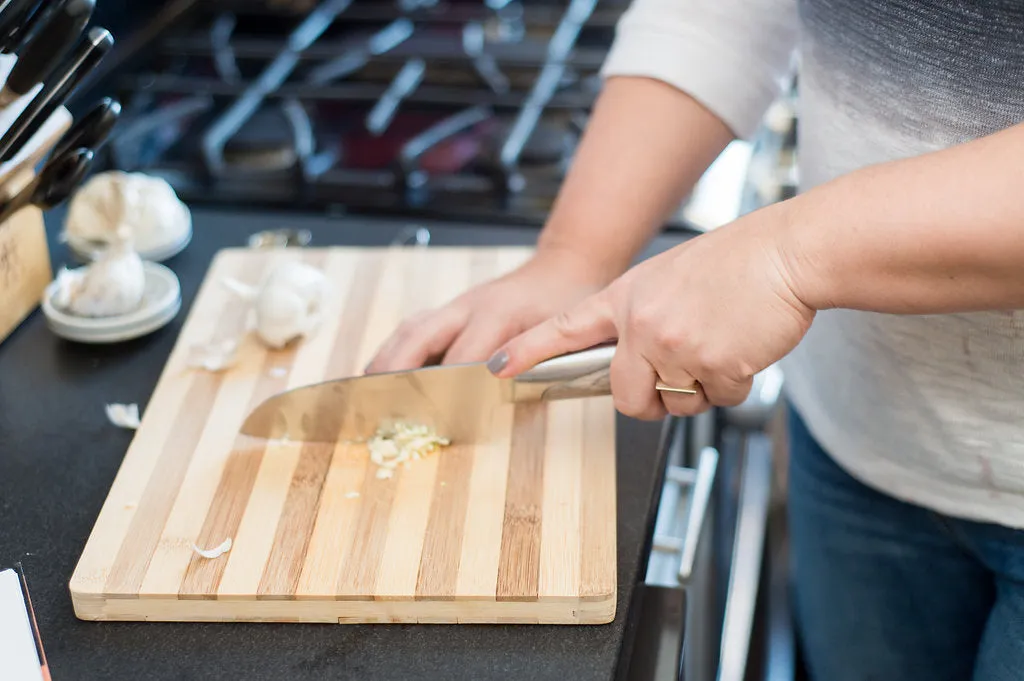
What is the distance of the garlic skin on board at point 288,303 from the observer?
2.93 ft

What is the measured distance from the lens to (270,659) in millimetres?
666

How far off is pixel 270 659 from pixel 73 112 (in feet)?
2.60

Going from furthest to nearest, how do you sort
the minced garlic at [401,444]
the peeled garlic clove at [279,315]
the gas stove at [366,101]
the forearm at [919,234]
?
the gas stove at [366,101] → the peeled garlic clove at [279,315] → the minced garlic at [401,444] → the forearm at [919,234]

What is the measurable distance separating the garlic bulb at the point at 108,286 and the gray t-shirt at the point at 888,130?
0.44 m

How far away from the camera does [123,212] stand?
103 centimetres

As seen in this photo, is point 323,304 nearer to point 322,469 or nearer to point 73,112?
point 322,469

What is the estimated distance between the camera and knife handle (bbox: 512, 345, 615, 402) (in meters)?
0.76

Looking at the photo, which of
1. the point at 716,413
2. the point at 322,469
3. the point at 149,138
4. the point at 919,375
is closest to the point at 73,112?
the point at 149,138

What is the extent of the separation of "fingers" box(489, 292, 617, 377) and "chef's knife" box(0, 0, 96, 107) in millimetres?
346

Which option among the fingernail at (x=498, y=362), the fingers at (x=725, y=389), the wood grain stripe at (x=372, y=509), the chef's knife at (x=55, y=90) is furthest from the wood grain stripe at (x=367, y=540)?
the chef's knife at (x=55, y=90)

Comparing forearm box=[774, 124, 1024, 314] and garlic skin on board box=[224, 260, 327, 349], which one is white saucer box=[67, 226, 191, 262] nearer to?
garlic skin on board box=[224, 260, 327, 349]

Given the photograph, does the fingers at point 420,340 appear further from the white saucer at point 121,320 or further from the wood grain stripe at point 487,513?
the white saucer at point 121,320

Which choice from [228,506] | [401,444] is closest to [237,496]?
[228,506]

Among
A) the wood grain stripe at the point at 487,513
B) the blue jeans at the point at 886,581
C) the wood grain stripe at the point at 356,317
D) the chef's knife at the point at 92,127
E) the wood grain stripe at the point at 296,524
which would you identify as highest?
the chef's knife at the point at 92,127
